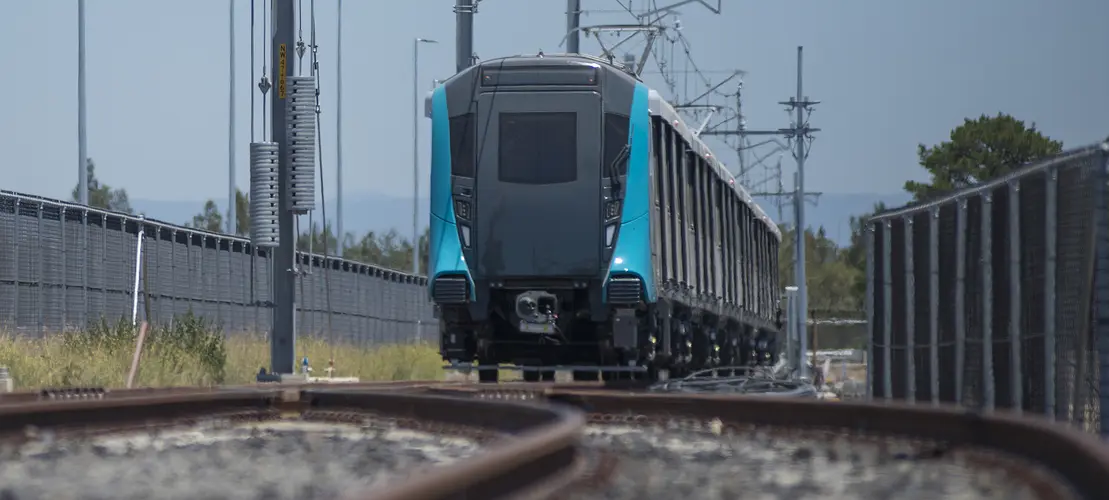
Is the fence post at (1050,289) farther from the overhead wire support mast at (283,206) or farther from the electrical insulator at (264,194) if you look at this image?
the electrical insulator at (264,194)

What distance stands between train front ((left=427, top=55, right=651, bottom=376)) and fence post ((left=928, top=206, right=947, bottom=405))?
3808 mm

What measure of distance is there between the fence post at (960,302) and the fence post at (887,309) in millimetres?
3062

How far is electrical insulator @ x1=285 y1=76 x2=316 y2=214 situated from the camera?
19938 millimetres

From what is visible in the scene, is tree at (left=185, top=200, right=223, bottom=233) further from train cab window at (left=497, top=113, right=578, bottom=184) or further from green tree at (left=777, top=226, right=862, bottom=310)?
train cab window at (left=497, top=113, right=578, bottom=184)

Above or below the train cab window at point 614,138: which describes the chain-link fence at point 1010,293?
below

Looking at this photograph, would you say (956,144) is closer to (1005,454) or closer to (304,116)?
(304,116)

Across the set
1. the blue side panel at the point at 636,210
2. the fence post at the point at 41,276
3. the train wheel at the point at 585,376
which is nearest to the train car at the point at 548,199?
the blue side panel at the point at 636,210

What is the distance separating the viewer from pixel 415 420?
11828 millimetres

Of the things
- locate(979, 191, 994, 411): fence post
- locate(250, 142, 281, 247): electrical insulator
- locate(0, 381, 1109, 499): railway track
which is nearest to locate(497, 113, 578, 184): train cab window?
locate(250, 142, 281, 247): electrical insulator

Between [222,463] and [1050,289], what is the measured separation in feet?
16.8

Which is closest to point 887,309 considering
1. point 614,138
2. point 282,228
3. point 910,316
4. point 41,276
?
point 910,316

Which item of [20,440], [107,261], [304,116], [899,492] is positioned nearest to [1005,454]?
[899,492]

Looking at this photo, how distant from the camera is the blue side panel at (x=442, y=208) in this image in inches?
680

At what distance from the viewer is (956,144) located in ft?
201
